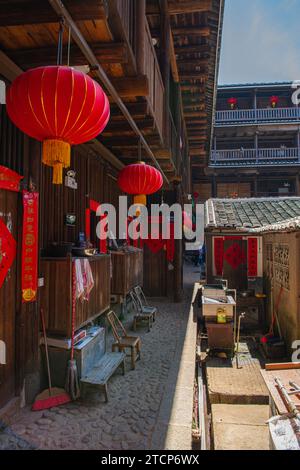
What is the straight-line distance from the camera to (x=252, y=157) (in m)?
24.9

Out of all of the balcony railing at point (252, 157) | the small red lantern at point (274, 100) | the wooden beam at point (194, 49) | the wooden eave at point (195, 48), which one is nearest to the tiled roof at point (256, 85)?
the small red lantern at point (274, 100)

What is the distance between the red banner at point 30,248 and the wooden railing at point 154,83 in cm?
289

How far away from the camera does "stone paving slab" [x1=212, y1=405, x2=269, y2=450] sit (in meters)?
4.55

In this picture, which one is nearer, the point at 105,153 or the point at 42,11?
the point at 42,11

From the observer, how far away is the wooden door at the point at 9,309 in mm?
4555

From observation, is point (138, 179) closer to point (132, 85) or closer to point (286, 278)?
point (132, 85)

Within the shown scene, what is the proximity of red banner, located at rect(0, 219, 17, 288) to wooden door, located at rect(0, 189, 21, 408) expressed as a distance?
86mm

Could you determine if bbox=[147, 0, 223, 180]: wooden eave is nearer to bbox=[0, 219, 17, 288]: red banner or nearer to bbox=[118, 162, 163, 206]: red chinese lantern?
bbox=[118, 162, 163, 206]: red chinese lantern

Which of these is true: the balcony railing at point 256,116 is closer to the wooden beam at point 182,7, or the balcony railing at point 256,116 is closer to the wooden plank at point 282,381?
the wooden beam at point 182,7

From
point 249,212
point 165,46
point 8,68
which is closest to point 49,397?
point 8,68

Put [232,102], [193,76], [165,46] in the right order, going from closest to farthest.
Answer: [165,46] → [193,76] → [232,102]

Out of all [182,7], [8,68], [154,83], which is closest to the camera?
[8,68]

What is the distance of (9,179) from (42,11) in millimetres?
2128
